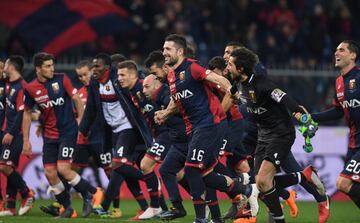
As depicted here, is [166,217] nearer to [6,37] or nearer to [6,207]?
[6,207]

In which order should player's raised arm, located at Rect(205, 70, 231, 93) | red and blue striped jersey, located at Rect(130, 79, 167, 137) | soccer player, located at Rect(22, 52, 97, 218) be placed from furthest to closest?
soccer player, located at Rect(22, 52, 97, 218) → red and blue striped jersey, located at Rect(130, 79, 167, 137) → player's raised arm, located at Rect(205, 70, 231, 93)

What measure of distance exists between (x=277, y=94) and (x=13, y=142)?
230 inches

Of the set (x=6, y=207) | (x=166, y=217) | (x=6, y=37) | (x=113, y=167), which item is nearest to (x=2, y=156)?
(x=6, y=207)

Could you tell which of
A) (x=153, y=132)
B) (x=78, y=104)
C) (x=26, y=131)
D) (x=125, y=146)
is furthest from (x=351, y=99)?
(x=26, y=131)

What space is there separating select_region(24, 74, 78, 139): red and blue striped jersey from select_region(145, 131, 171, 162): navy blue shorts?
1474mm

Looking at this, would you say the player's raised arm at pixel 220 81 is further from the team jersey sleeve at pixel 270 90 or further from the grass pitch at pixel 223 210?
the grass pitch at pixel 223 210

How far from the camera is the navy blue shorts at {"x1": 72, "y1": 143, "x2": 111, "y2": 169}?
1717cm

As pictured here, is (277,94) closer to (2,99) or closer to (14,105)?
(14,105)

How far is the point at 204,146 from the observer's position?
13.4m

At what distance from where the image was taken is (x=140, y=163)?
648 inches

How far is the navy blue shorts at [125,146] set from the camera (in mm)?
16016

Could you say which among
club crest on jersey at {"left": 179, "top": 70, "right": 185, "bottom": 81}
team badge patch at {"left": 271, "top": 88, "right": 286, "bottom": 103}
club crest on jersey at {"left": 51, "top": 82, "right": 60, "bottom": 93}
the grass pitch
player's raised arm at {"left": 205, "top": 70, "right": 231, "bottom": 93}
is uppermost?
club crest on jersey at {"left": 51, "top": 82, "right": 60, "bottom": 93}

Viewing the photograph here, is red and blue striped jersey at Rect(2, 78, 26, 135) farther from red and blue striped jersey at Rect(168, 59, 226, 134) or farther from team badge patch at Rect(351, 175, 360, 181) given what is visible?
team badge patch at Rect(351, 175, 360, 181)

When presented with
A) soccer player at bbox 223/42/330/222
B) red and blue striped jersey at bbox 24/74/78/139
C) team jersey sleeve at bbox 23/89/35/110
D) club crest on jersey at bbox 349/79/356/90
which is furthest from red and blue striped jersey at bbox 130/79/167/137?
club crest on jersey at bbox 349/79/356/90
